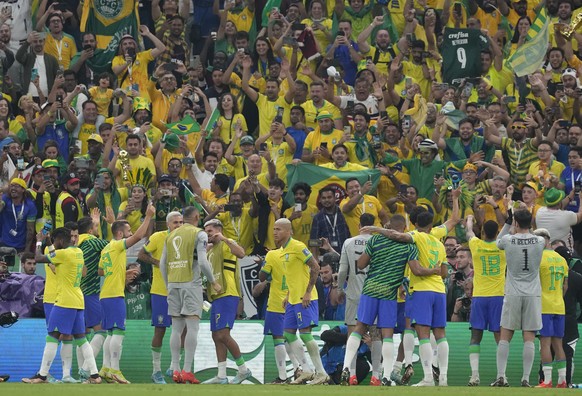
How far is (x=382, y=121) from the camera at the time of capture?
27.5m

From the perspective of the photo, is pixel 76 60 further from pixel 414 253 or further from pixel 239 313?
pixel 414 253

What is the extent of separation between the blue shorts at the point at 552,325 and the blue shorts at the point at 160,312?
5621 mm

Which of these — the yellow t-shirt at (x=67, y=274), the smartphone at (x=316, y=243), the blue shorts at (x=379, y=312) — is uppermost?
the smartphone at (x=316, y=243)

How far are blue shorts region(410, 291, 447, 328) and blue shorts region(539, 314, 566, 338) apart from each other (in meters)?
1.55

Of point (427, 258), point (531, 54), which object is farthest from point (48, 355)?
point (531, 54)

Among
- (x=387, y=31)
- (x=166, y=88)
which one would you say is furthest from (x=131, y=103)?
(x=387, y=31)

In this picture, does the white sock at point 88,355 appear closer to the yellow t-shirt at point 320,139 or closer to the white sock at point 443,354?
the white sock at point 443,354

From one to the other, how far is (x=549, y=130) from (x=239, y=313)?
7523mm

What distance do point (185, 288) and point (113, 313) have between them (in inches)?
50.4

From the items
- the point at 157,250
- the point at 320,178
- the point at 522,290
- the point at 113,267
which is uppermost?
the point at 320,178

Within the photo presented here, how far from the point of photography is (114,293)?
2230 centimetres

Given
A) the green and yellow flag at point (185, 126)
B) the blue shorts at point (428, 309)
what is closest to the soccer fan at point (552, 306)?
the blue shorts at point (428, 309)

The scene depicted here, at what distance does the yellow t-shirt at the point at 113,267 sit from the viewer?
22234 millimetres

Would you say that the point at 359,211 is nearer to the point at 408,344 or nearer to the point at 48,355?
the point at 408,344
